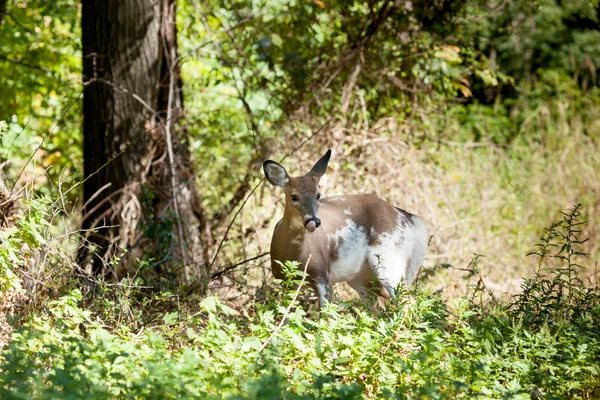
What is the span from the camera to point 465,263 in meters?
9.53

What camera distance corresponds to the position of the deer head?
6.26m

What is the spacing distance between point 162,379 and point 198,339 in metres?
0.64

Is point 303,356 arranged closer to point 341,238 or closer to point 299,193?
point 299,193

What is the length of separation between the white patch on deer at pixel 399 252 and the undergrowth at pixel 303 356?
4.31 ft

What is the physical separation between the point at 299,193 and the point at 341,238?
0.71 m

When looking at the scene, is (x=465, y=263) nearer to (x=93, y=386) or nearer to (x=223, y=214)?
(x=223, y=214)

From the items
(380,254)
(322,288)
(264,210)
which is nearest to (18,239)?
(322,288)

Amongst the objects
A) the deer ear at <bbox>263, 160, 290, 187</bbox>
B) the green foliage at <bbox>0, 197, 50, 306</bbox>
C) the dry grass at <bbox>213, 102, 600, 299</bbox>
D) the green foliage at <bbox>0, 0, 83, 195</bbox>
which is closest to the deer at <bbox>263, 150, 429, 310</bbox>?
the deer ear at <bbox>263, 160, 290, 187</bbox>

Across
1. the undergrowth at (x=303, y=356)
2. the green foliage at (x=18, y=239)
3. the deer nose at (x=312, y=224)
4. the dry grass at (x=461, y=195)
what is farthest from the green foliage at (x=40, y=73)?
the undergrowth at (x=303, y=356)

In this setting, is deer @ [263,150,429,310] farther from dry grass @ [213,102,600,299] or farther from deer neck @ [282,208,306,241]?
dry grass @ [213,102,600,299]

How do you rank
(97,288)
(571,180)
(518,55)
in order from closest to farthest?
(97,288) < (571,180) < (518,55)

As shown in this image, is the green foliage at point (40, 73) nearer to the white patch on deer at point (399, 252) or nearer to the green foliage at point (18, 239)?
the white patch on deer at point (399, 252)

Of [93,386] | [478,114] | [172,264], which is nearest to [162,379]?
[93,386]

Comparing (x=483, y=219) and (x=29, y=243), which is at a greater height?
(x=483, y=219)
